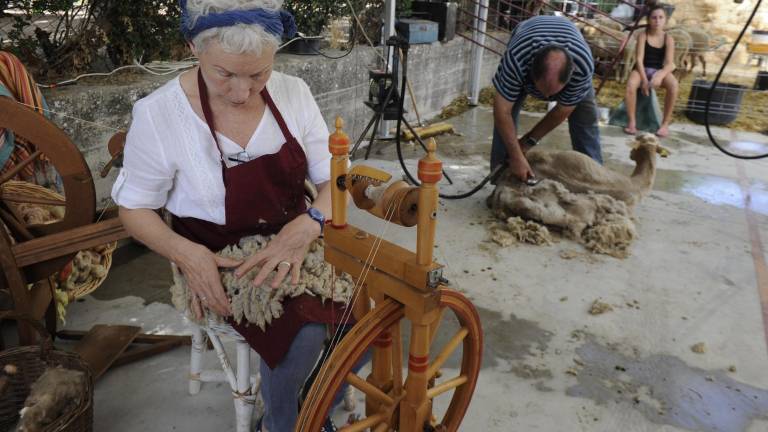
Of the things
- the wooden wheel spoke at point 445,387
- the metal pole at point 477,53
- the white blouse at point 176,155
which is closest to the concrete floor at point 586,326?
the wooden wheel spoke at point 445,387

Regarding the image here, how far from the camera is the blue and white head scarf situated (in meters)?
1.44

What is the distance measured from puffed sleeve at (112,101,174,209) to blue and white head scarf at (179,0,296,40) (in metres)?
0.28

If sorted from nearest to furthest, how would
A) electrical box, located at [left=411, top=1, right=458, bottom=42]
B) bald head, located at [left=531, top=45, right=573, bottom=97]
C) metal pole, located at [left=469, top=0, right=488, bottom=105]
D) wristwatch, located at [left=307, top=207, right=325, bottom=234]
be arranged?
1. wristwatch, located at [left=307, top=207, right=325, bottom=234]
2. bald head, located at [left=531, top=45, right=573, bottom=97]
3. electrical box, located at [left=411, top=1, right=458, bottom=42]
4. metal pole, located at [left=469, top=0, right=488, bottom=105]

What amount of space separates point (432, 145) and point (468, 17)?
6801 mm

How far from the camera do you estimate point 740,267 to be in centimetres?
351

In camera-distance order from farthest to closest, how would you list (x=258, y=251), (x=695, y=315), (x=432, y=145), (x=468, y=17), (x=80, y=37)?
(x=468, y=17), (x=80, y=37), (x=695, y=315), (x=258, y=251), (x=432, y=145)

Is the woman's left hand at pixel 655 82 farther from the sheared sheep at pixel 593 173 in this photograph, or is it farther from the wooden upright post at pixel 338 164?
the wooden upright post at pixel 338 164

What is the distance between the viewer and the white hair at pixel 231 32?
146 centimetres

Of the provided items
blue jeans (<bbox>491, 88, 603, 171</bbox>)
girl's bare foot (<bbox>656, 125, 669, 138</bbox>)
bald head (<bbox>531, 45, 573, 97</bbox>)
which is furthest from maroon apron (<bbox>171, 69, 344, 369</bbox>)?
girl's bare foot (<bbox>656, 125, 669, 138</bbox>)

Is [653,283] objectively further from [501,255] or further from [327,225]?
[327,225]

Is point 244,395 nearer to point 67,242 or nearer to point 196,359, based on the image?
point 196,359

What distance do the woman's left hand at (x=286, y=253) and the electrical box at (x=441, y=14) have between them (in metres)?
5.57

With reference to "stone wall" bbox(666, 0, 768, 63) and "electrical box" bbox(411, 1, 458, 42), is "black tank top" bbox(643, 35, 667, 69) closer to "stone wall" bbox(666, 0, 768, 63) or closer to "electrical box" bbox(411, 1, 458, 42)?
"electrical box" bbox(411, 1, 458, 42)

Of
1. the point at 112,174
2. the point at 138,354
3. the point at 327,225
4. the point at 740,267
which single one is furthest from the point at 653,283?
the point at 112,174
